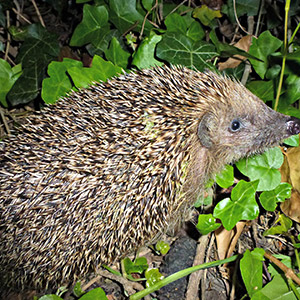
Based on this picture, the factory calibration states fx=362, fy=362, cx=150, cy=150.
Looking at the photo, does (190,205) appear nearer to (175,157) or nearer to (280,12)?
(175,157)

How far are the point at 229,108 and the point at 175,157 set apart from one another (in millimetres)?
651

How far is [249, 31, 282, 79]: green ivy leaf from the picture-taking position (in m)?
3.62

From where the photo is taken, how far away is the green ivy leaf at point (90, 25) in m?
3.89

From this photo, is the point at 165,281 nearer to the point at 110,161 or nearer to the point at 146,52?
the point at 110,161

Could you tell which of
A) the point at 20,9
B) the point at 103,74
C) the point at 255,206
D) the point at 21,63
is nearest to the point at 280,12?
the point at 103,74

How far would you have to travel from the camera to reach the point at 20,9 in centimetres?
488

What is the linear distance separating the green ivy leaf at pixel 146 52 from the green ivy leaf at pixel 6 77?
150 cm

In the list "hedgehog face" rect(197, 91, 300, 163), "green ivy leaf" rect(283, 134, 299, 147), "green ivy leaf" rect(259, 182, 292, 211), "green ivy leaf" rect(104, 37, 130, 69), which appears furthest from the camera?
"green ivy leaf" rect(104, 37, 130, 69)

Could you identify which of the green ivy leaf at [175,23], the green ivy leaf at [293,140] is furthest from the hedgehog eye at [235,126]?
the green ivy leaf at [175,23]

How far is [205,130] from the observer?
2.88m

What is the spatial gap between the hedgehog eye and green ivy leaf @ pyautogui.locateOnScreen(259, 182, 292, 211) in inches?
24.6

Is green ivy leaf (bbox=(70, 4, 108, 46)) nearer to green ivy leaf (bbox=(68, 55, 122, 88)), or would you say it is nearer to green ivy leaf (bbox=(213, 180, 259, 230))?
green ivy leaf (bbox=(68, 55, 122, 88))

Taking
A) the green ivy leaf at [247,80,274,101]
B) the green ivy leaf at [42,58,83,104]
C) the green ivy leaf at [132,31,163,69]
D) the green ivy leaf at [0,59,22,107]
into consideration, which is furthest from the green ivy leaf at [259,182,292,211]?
the green ivy leaf at [0,59,22,107]

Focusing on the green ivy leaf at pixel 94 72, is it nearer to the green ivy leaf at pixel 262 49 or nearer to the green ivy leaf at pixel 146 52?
the green ivy leaf at pixel 146 52
